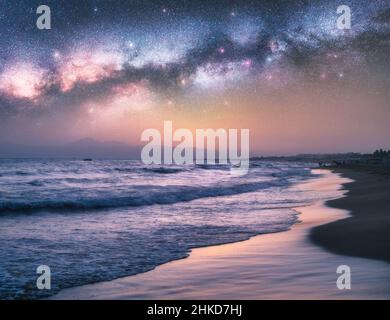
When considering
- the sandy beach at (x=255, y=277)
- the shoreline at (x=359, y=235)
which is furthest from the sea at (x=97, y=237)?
the shoreline at (x=359, y=235)

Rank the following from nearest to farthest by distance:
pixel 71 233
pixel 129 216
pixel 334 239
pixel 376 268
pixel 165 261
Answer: pixel 376 268 < pixel 165 261 < pixel 334 239 < pixel 71 233 < pixel 129 216

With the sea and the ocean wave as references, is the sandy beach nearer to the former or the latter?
the sea

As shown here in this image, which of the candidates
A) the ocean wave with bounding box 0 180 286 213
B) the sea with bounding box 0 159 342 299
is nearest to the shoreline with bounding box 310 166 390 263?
the sea with bounding box 0 159 342 299

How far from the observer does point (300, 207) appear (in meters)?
16.1

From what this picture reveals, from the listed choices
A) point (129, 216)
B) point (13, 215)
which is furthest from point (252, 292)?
point (13, 215)

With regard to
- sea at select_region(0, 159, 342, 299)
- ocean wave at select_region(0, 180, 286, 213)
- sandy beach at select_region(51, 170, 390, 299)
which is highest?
sandy beach at select_region(51, 170, 390, 299)

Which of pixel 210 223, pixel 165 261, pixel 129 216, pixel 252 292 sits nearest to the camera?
pixel 252 292

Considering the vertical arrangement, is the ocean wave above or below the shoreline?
below

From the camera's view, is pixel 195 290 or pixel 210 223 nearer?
pixel 195 290

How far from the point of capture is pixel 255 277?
236 inches

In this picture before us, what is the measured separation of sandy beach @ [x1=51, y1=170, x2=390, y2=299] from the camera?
5188mm

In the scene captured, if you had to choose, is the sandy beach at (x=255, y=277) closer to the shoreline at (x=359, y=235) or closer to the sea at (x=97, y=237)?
the shoreline at (x=359, y=235)
